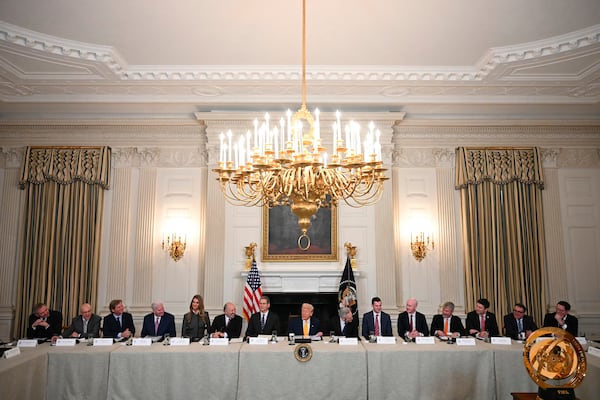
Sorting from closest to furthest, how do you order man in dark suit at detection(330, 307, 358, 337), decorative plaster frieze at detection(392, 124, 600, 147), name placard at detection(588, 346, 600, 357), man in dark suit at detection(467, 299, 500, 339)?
name placard at detection(588, 346, 600, 357) → man in dark suit at detection(330, 307, 358, 337) → man in dark suit at detection(467, 299, 500, 339) → decorative plaster frieze at detection(392, 124, 600, 147)

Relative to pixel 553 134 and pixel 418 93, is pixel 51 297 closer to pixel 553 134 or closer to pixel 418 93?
pixel 418 93

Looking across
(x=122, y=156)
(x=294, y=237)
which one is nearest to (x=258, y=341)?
(x=294, y=237)

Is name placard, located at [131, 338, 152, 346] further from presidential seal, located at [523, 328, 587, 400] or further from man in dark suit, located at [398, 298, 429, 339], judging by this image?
presidential seal, located at [523, 328, 587, 400]

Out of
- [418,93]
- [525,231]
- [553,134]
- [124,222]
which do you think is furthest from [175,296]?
[553,134]

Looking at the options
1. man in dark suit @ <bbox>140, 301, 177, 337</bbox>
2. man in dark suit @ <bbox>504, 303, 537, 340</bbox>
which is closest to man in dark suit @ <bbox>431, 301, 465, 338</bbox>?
man in dark suit @ <bbox>504, 303, 537, 340</bbox>

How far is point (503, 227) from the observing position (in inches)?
315

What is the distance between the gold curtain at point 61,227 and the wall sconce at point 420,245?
5552mm

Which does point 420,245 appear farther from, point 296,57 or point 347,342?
point 296,57

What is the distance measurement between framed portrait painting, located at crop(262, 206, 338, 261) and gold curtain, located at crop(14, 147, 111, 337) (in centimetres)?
301

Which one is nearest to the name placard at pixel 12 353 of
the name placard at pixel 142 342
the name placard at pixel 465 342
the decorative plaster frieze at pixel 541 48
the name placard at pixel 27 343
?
the name placard at pixel 27 343

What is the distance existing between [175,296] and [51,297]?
2092 millimetres

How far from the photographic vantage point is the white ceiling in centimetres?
529

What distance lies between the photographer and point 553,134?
8305 mm

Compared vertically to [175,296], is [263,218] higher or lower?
higher
